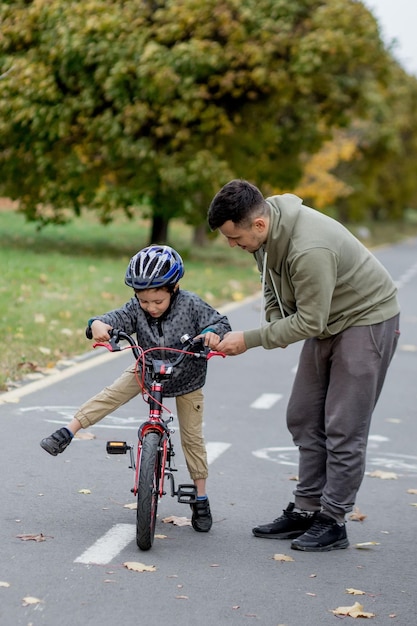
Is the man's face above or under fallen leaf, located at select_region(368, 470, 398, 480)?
above

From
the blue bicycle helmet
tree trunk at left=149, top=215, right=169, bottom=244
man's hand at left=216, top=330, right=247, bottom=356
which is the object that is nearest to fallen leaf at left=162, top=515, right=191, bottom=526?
man's hand at left=216, top=330, right=247, bottom=356

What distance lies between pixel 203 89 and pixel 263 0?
2302 mm

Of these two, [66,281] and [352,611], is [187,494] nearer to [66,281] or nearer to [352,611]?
[352,611]

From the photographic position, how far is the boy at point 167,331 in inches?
219

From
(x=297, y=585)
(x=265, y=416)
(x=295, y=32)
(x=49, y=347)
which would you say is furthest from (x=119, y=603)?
(x=295, y=32)

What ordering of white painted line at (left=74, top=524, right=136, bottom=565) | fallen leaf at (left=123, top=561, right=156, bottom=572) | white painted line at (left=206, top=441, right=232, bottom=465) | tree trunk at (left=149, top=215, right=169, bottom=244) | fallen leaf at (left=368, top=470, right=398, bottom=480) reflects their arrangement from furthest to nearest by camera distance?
tree trunk at (left=149, top=215, right=169, bottom=244)
white painted line at (left=206, top=441, right=232, bottom=465)
fallen leaf at (left=368, top=470, right=398, bottom=480)
white painted line at (left=74, top=524, right=136, bottom=565)
fallen leaf at (left=123, top=561, right=156, bottom=572)

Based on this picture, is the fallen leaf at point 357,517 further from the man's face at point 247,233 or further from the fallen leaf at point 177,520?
the man's face at point 247,233

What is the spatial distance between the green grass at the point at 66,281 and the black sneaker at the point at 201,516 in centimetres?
390

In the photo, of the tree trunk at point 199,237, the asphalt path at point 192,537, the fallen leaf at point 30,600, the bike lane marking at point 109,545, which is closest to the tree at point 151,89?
the tree trunk at point 199,237

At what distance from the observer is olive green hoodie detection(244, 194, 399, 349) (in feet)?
18.0

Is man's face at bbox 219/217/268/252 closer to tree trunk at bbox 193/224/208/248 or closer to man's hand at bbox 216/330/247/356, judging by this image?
man's hand at bbox 216/330/247/356

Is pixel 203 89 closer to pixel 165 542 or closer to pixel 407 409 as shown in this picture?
pixel 407 409

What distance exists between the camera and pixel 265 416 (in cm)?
952

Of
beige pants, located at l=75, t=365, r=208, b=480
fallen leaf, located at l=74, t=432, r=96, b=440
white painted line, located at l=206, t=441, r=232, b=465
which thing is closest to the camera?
beige pants, located at l=75, t=365, r=208, b=480
